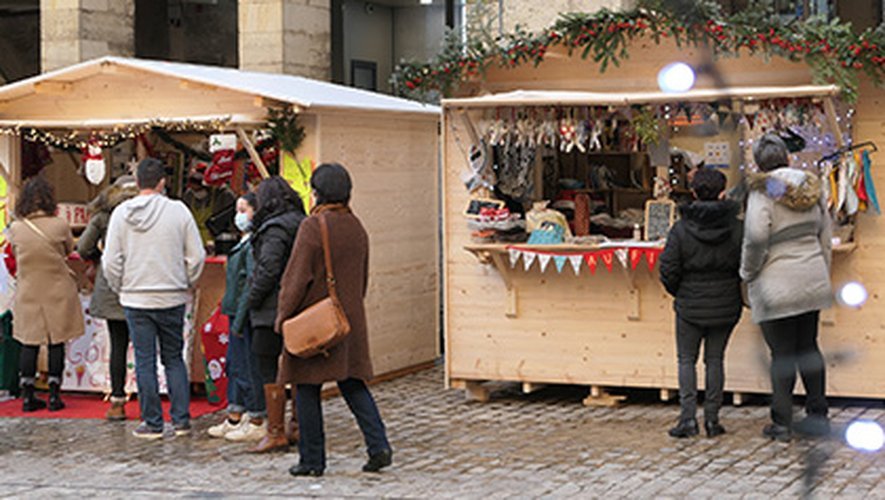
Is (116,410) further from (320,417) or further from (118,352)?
(320,417)

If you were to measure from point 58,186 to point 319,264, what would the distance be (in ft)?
17.7

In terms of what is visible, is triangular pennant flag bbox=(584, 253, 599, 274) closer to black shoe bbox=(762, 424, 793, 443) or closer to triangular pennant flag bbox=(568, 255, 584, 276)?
triangular pennant flag bbox=(568, 255, 584, 276)

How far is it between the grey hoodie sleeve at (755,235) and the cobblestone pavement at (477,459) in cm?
97

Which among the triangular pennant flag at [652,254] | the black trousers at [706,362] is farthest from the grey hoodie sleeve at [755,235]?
the triangular pennant flag at [652,254]

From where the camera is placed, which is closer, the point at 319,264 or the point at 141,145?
the point at 319,264

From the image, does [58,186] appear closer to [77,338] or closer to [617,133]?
[77,338]

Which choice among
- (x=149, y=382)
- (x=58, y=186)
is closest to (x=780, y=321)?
(x=149, y=382)

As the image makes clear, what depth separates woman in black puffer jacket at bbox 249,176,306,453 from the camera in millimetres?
7059

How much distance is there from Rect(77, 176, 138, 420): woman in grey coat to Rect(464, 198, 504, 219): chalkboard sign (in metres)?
2.19

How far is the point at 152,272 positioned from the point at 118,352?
1080 mm

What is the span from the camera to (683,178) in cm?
A: 921

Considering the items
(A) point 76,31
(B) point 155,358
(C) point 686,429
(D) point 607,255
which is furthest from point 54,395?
(A) point 76,31

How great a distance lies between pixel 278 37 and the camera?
14.1 m

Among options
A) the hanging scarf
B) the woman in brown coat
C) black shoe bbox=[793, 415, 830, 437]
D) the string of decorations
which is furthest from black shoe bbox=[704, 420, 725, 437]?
the string of decorations
